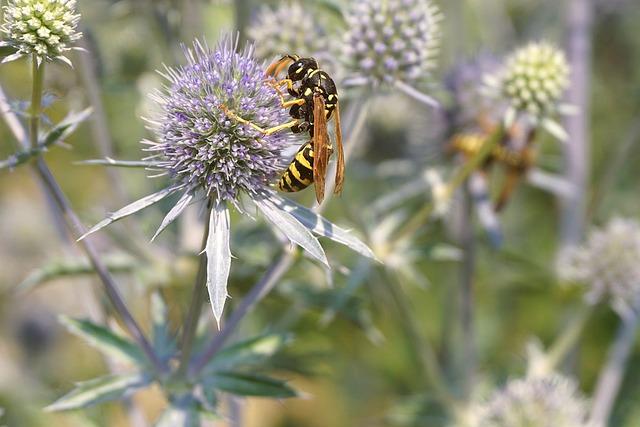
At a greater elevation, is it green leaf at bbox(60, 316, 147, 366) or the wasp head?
the wasp head

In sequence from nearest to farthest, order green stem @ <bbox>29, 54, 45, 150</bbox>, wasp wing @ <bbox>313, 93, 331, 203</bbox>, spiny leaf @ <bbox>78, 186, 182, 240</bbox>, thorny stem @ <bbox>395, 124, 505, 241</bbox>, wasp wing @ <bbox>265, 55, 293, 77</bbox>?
spiny leaf @ <bbox>78, 186, 182, 240</bbox>
green stem @ <bbox>29, 54, 45, 150</bbox>
wasp wing @ <bbox>313, 93, 331, 203</bbox>
wasp wing @ <bbox>265, 55, 293, 77</bbox>
thorny stem @ <bbox>395, 124, 505, 241</bbox>

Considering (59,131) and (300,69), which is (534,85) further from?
(59,131)

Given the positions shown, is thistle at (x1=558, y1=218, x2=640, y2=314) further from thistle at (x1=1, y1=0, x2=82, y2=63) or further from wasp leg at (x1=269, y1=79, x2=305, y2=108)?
thistle at (x1=1, y1=0, x2=82, y2=63)

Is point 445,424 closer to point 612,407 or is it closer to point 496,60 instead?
point 612,407

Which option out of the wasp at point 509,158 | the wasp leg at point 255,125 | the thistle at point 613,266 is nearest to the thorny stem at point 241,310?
the wasp leg at point 255,125

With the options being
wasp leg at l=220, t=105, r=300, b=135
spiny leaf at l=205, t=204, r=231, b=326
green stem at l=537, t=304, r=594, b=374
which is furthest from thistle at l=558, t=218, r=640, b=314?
spiny leaf at l=205, t=204, r=231, b=326

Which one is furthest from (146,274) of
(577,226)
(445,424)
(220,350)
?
(577,226)

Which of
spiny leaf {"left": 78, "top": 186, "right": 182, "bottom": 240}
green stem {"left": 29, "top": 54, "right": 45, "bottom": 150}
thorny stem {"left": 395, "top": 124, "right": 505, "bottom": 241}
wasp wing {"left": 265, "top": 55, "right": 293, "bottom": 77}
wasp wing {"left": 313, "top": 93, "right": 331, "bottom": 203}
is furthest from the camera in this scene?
thorny stem {"left": 395, "top": 124, "right": 505, "bottom": 241}
